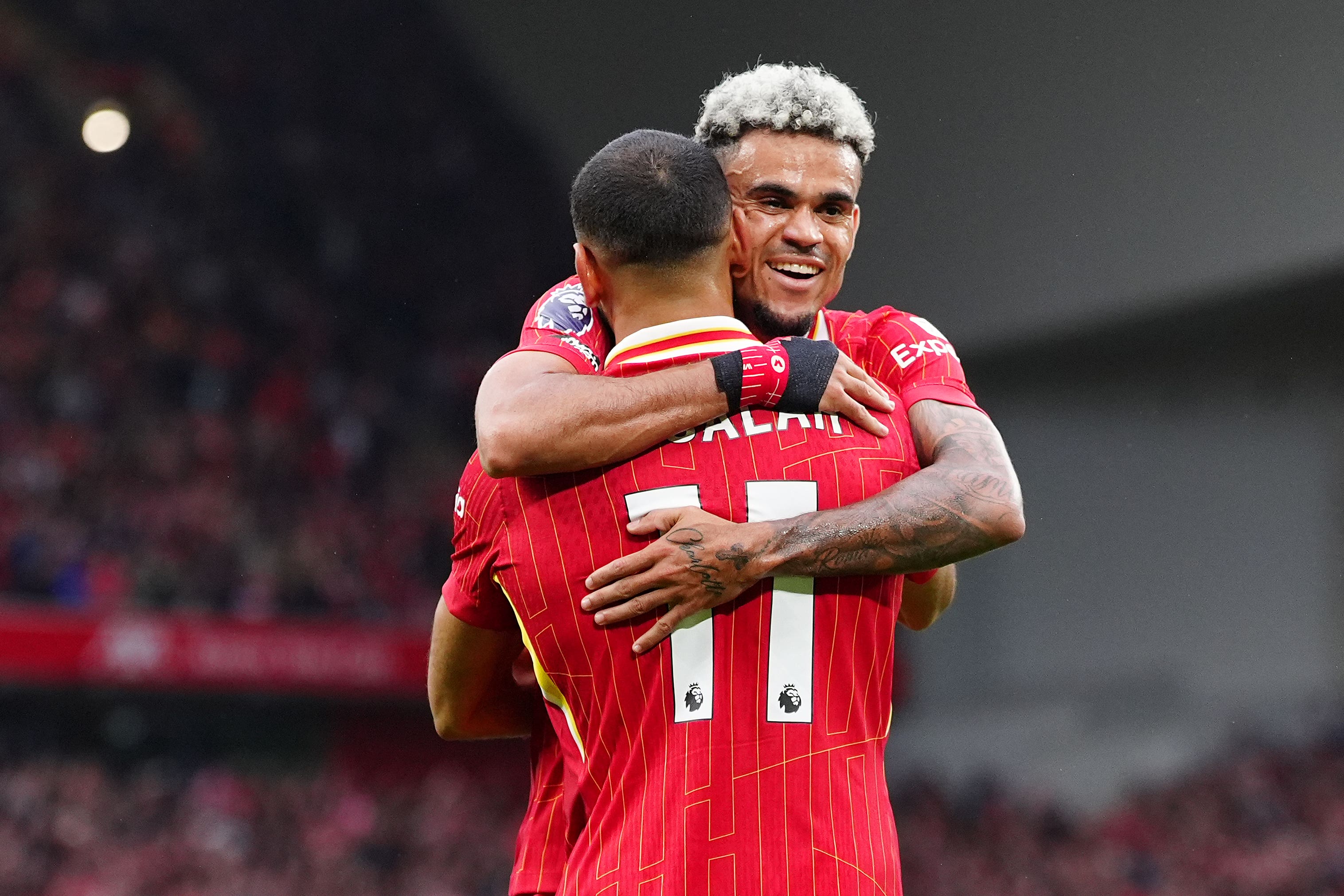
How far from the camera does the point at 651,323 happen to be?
202 centimetres

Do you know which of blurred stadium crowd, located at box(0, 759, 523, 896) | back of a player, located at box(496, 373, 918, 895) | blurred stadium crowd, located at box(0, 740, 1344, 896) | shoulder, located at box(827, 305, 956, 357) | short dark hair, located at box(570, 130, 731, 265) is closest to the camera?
back of a player, located at box(496, 373, 918, 895)

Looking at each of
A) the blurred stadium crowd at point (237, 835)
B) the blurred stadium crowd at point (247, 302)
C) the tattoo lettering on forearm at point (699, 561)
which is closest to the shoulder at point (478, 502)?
the tattoo lettering on forearm at point (699, 561)

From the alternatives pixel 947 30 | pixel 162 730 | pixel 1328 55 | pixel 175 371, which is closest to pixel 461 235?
A: pixel 175 371

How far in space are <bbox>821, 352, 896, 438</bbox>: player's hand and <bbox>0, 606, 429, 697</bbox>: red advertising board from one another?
12.2 meters

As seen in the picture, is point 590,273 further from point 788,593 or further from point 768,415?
point 788,593

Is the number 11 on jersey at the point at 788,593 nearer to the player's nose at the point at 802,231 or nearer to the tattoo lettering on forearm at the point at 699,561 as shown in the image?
the tattoo lettering on forearm at the point at 699,561

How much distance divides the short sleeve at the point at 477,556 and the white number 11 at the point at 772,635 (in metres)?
0.25

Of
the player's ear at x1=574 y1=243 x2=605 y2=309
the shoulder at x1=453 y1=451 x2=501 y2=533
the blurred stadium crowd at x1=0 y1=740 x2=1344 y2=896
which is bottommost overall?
the blurred stadium crowd at x1=0 y1=740 x2=1344 y2=896

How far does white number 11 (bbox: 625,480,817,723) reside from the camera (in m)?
1.88

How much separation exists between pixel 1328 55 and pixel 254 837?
1145 cm

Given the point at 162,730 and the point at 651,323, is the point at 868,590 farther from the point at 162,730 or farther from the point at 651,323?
the point at 162,730

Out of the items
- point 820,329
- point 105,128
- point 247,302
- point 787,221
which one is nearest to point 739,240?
point 787,221

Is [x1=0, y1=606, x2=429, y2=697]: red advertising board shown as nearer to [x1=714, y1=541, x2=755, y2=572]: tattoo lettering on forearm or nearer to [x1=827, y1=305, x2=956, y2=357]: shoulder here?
[x1=827, y1=305, x2=956, y2=357]: shoulder

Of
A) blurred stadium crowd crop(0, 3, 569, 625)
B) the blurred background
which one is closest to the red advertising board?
the blurred background
